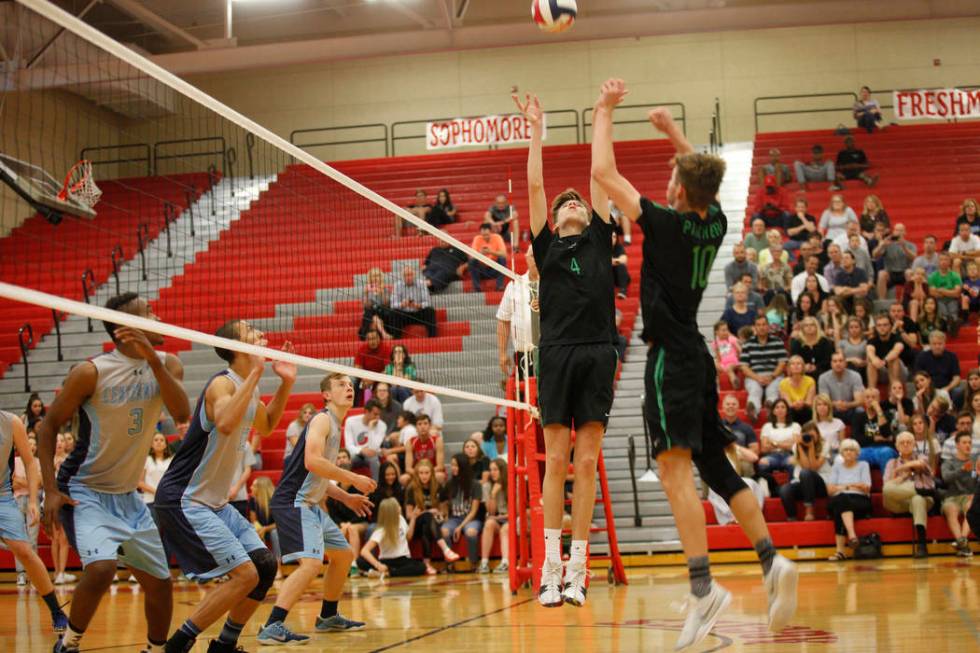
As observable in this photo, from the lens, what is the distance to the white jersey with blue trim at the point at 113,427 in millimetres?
6527

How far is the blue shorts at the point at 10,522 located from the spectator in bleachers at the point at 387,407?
7112 mm

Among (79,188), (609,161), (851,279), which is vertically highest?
(79,188)

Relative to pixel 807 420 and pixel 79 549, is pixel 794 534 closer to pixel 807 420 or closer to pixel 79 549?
pixel 807 420

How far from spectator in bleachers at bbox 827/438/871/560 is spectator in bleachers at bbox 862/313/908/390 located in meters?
1.91

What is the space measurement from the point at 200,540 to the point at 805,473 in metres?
9.06

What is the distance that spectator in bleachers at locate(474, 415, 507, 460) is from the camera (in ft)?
49.0

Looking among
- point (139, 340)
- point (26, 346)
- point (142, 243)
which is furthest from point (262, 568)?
point (142, 243)

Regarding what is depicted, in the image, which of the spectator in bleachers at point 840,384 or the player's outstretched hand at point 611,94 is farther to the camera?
the spectator in bleachers at point 840,384

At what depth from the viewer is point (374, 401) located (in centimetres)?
1552

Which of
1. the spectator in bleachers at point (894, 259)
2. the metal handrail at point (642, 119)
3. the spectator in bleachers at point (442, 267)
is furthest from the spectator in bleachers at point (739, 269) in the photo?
the metal handrail at point (642, 119)

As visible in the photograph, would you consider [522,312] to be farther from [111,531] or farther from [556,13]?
[111,531]

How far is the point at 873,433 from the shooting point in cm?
1422

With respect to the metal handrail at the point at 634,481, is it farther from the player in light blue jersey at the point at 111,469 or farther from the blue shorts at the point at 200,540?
the player in light blue jersey at the point at 111,469

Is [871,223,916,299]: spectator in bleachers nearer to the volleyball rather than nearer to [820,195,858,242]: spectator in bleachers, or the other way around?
[820,195,858,242]: spectator in bleachers
